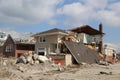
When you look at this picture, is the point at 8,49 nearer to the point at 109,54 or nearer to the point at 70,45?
the point at 70,45

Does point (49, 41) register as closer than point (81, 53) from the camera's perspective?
No

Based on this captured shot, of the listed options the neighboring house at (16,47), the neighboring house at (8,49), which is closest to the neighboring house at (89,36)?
the neighboring house at (16,47)

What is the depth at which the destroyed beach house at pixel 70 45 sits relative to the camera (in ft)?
164

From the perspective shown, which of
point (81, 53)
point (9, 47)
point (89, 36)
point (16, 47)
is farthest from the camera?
point (9, 47)

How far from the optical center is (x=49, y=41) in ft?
196

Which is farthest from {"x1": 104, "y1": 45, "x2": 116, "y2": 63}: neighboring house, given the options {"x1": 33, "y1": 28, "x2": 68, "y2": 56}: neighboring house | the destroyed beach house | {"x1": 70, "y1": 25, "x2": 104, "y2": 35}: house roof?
{"x1": 33, "y1": 28, "x2": 68, "y2": 56}: neighboring house

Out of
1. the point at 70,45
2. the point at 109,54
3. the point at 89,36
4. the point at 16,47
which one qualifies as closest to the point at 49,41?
the point at 70,45

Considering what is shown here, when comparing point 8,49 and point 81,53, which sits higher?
point 8,49

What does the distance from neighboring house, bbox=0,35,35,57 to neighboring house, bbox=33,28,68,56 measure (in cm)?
976

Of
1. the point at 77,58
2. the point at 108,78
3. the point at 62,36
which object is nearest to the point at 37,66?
the point at 77,58

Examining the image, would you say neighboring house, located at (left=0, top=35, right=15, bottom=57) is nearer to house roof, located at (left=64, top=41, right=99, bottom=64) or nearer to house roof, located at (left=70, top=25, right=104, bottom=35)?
house roof, located at (left=70, top=25, right=104, bottom=35)

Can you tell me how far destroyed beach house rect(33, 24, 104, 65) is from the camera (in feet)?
164

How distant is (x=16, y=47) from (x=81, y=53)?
79.2ft

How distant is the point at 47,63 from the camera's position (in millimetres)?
42781
